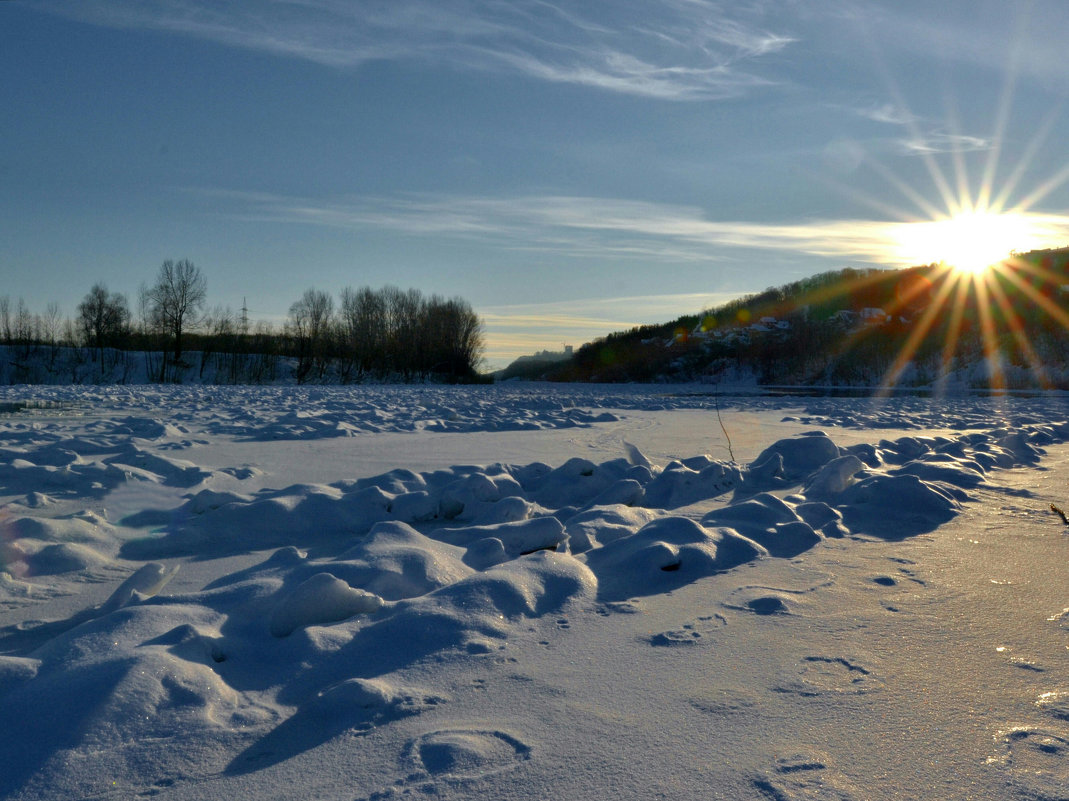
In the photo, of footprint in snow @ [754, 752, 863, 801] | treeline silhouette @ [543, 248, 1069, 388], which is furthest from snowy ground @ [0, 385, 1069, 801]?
treeline silhouette @ [543, 248, 1069, 388]

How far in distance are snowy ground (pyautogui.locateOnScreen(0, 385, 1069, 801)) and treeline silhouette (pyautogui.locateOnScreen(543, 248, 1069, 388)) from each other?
67.8 ft

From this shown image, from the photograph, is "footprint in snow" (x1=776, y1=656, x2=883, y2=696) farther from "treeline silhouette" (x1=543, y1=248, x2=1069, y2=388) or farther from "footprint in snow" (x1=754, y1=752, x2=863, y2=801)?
"treeline silhouette" (x1=543, y1=248, x2=1069, y2=388)

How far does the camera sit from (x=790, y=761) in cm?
112

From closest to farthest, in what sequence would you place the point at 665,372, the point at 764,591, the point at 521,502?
1. the point at 764,591
2. the point at 521,502
3. the point at 665,372

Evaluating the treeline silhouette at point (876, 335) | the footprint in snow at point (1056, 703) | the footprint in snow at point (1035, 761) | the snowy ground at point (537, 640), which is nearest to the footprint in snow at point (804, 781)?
the snowy ground at point (537, 640)

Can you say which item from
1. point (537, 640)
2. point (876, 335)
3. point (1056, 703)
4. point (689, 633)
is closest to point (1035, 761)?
point (1056, 703)

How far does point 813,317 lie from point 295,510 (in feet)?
108

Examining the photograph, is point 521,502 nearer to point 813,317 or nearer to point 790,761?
point 790,761

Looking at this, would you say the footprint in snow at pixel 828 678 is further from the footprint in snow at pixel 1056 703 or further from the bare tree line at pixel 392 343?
the bare tree line at pixel 392 343

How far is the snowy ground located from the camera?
1.11m

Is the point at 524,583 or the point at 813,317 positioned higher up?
the point at 813,317

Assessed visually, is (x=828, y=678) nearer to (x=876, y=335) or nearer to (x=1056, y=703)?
(x=1056, y=703)

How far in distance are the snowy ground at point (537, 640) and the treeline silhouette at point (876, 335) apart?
813 inches

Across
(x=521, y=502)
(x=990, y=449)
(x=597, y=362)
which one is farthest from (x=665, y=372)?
(x=521, y=502)
